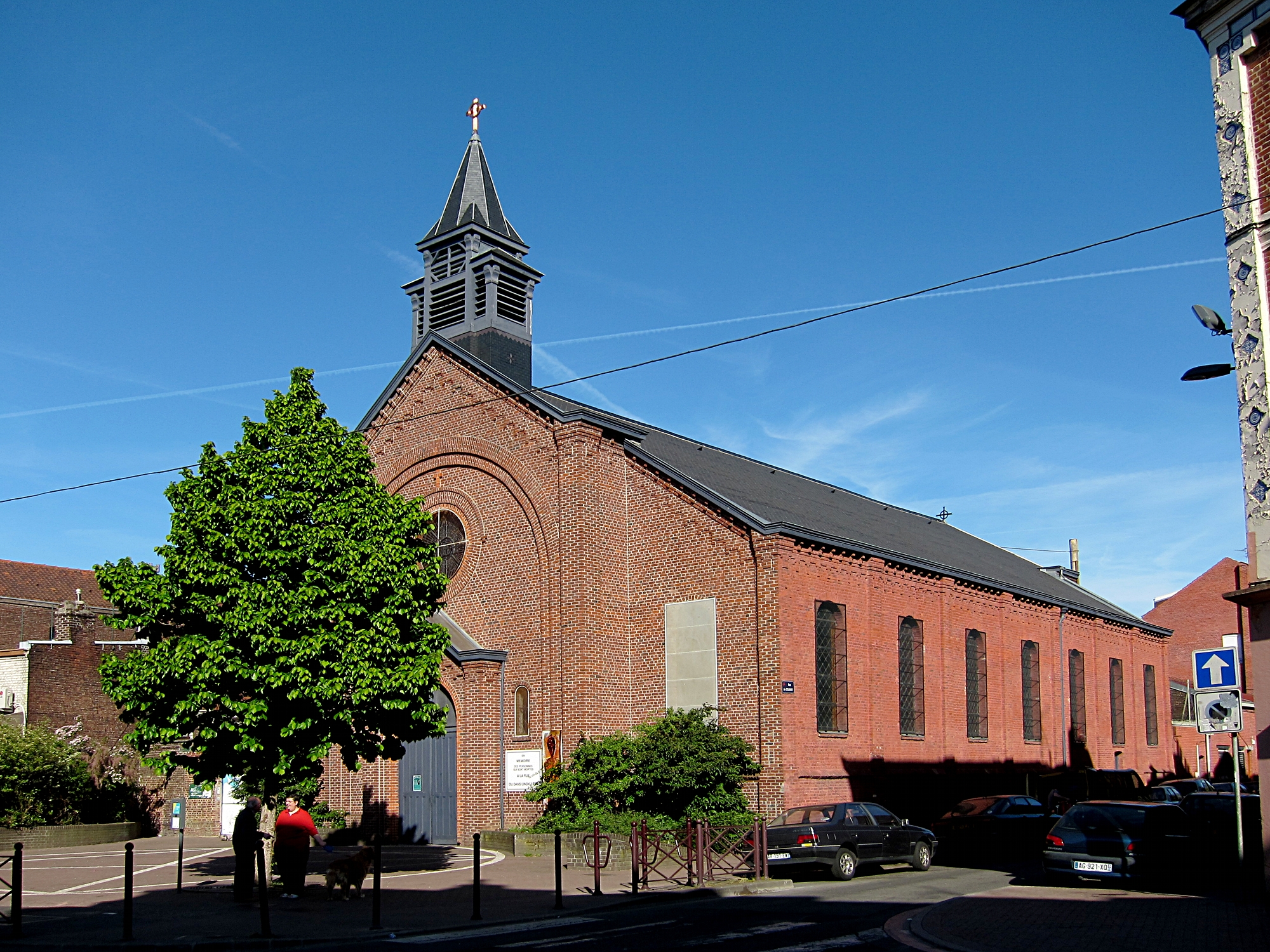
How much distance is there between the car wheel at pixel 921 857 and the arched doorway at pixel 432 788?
10.8 meters

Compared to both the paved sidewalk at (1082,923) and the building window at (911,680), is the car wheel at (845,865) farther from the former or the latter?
the building window at (911,680)

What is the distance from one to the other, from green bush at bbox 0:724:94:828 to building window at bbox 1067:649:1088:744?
2954 centimetres

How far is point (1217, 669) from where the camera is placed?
15453 millimetres

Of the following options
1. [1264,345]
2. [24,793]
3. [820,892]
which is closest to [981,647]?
[820,892]

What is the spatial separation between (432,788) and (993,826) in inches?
502

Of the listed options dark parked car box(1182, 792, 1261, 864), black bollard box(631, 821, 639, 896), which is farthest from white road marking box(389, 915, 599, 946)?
dark parked car box(1182, 792, 1261, 864)

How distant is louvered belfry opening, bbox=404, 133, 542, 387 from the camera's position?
3142cm

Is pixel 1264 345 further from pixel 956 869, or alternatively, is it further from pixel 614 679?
pixel 614 679

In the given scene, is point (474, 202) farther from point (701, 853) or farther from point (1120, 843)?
point (1120, 843)

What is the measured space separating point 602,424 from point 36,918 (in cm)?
1634

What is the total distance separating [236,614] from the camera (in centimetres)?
1766

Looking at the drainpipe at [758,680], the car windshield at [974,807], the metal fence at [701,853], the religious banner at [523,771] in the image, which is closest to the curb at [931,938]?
the metal fence at [701,853]

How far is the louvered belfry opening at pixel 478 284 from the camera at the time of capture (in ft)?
103

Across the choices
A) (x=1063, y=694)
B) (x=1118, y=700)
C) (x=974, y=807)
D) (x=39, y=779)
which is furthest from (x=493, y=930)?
(x=1118, y=700)
